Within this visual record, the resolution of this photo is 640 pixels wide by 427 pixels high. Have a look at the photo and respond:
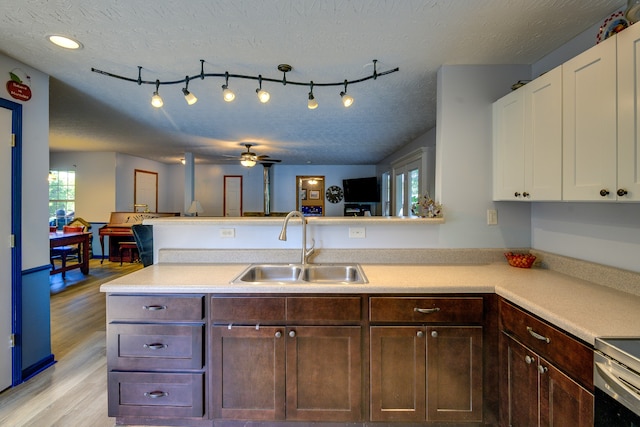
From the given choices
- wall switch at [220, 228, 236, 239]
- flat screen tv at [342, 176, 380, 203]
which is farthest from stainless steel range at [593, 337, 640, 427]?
flat screen tv at [342, 176, 380, 203]


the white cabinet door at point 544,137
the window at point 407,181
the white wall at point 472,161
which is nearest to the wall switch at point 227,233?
the white wall at point 472,161

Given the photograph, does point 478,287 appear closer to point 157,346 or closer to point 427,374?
point 427,374

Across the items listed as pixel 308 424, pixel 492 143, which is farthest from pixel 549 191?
pixel 308 424

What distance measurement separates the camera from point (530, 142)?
1733 millimetres

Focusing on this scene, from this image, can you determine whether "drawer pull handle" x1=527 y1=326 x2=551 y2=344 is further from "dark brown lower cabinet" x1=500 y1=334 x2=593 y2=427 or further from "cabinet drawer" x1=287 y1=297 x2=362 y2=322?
"cabinet drawer" x1=287 y1=297 x2=362 y2=322

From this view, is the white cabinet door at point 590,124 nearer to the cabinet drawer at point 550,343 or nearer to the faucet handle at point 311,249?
the cabinet drawer at point 550,343

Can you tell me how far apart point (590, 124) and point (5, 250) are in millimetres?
3524

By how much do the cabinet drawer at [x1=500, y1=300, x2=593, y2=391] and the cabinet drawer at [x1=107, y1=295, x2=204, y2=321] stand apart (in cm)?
160

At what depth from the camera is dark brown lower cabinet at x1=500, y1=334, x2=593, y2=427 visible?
110 cm

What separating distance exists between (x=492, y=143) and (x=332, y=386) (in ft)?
6.28

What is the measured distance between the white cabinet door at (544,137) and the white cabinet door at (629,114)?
0.94 ft

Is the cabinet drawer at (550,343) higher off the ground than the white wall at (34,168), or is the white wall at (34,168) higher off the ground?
the white wall at (34,168)

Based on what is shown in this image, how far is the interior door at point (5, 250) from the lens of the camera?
2.00 m

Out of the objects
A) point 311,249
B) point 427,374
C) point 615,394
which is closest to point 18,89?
point 311,249
